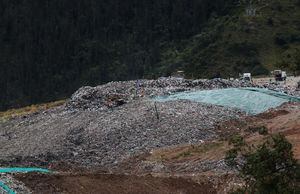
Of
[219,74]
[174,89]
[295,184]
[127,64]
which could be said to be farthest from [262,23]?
[295,184]

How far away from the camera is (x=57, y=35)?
103 metres

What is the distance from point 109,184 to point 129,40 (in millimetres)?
76098

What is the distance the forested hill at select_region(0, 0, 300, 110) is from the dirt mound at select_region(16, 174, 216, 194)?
50.9 metres

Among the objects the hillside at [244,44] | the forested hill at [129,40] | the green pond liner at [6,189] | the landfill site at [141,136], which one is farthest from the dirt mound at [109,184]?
the forested hill at [129,40]

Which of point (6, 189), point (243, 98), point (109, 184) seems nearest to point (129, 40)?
point (243, 98)

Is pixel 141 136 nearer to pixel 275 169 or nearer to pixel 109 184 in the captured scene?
pixel 109 184

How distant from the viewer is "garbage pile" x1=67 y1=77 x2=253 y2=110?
113 ft

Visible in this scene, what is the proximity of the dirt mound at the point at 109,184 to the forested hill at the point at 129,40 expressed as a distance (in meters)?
50.9

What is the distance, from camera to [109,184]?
67.6ft

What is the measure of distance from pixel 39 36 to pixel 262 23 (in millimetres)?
39890

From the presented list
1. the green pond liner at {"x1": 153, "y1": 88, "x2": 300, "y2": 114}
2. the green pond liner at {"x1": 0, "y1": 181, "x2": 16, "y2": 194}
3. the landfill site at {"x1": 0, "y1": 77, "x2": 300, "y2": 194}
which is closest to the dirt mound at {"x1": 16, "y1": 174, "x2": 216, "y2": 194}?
the landfill site at {"x1": 0, "y1": 77, "x2": 300, "y2": 194}

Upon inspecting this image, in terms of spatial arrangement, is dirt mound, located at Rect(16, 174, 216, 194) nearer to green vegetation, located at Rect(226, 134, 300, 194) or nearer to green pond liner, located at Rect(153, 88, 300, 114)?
green vegetation, located at Rect(226, 134, 300, 194)

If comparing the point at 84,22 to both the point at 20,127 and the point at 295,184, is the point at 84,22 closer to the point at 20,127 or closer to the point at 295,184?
the point at 20,127

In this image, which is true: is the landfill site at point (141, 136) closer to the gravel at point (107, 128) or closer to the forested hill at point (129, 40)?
the gravel at point (107, 128)
